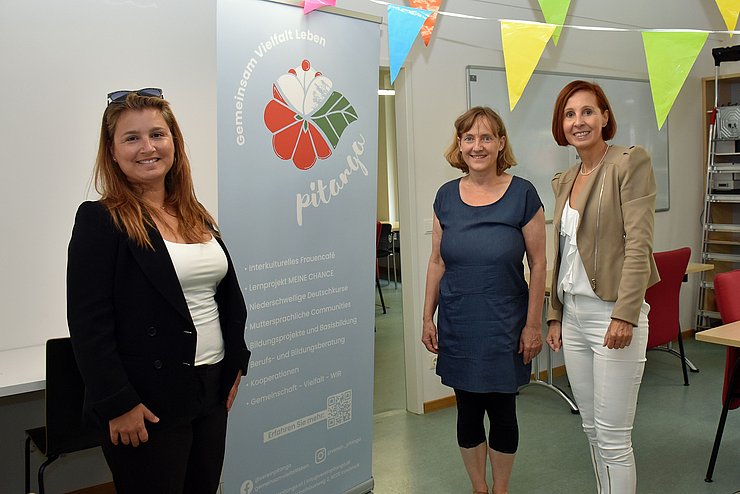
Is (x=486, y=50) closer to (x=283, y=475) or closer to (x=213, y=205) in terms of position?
(x=213, y=205)

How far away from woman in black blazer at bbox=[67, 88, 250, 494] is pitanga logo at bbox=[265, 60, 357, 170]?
0.68 m

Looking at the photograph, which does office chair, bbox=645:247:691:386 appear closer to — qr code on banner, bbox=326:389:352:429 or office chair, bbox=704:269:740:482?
office chair, bbox=704:269:740:482

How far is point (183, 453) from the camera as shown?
1.74 metres

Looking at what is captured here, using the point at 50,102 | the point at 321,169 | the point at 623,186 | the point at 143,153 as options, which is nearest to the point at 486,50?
the point at 321,169

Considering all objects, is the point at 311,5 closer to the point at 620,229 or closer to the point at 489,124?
the point at 489,124

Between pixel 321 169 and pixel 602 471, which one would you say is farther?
pixel 321 169

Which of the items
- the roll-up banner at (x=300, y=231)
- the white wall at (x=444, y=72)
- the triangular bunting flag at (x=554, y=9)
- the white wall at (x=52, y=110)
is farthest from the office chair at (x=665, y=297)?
the white wall at (x=52, y=110)

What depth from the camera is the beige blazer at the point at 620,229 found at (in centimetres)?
211

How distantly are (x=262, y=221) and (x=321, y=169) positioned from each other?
0.35m

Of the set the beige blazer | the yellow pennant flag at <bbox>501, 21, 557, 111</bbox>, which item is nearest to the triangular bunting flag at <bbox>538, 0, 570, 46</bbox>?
the yellow pennant flag at <bbox>501, 21, 557, 111</bbox>

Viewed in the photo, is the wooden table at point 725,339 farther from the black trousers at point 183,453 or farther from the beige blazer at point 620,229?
the black trousers at point 183,453

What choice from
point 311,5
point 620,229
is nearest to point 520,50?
point 311,5

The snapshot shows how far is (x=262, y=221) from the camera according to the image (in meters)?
2.47

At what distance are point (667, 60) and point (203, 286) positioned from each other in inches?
93.3
